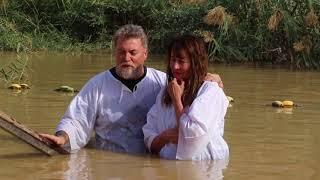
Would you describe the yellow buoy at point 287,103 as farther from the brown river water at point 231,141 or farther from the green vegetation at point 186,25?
the green vegetation at point 186,25

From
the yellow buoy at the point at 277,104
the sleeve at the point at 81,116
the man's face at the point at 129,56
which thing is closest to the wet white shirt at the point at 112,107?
the sleeve at the point at 81,116

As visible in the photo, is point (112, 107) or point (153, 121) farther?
point (112, 107)

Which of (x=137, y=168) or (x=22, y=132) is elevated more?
(x=22, y=132)

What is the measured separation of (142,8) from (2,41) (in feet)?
14.2

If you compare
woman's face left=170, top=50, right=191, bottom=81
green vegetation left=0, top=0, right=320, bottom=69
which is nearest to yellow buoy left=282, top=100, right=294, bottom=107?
woman's face left=170, top=50, right=191, bottom=81

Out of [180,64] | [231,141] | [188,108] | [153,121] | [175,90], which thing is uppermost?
[180,64]

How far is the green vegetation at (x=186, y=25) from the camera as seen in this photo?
14.9 metres

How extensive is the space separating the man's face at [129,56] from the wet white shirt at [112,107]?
11 centimetres

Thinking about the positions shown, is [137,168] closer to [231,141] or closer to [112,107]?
[112,107]

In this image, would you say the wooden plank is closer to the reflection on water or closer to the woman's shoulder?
the reflection on water

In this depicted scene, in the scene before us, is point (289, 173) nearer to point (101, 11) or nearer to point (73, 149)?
point (73, 149)

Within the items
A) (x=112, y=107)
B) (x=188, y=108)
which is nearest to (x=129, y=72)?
(x=112, y=107)

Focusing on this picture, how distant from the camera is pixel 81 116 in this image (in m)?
5.64

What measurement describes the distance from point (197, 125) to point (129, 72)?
86cm
